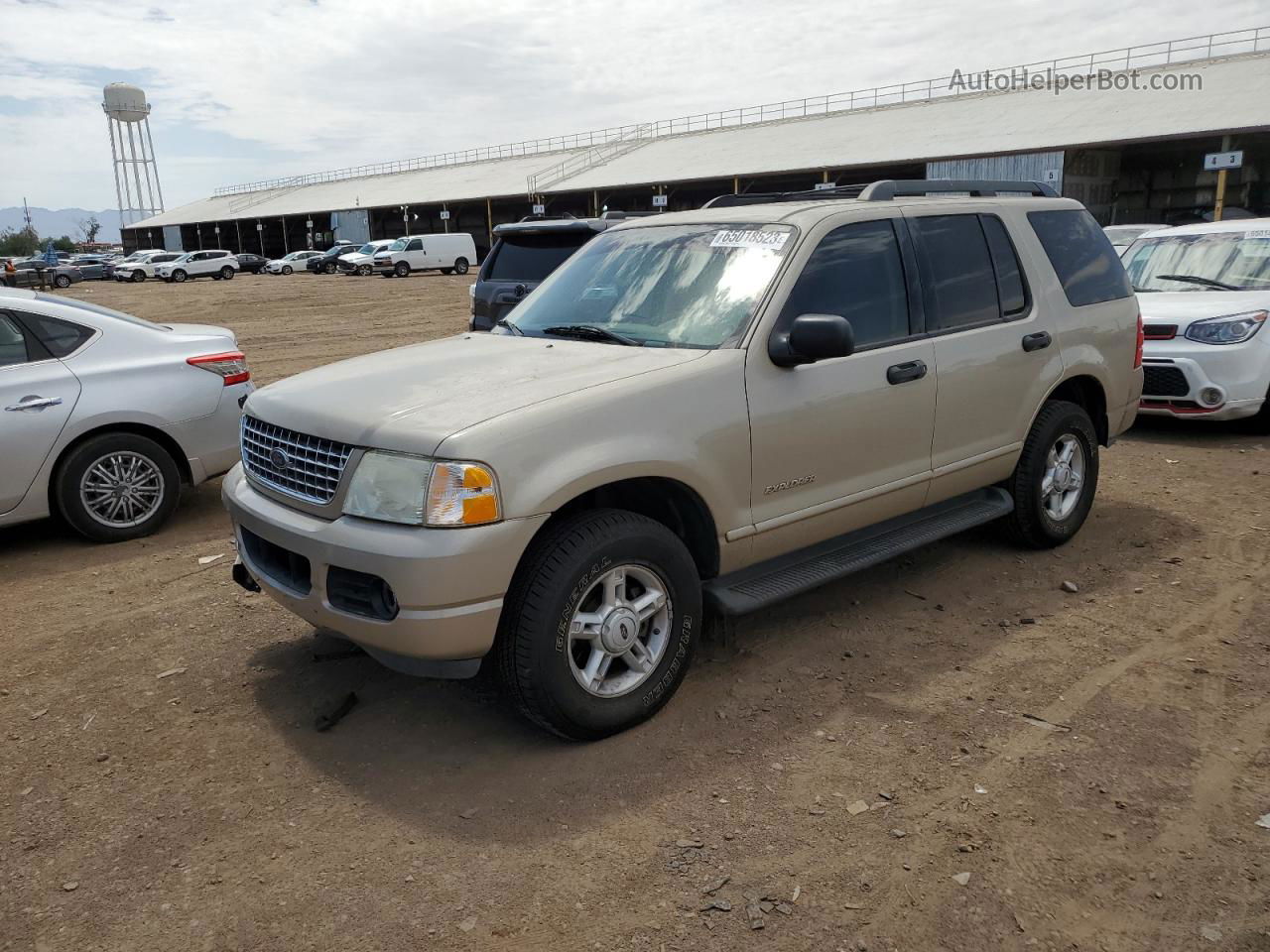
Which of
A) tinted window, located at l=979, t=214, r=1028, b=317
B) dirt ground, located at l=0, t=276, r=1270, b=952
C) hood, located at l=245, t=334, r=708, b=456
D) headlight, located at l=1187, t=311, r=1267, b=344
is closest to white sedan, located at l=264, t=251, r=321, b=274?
headlight, located at l=1187, t=311, r=1267, b=344

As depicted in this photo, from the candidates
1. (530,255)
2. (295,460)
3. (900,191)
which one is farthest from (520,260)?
(295,460)

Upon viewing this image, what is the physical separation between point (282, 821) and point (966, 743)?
2.38 metres

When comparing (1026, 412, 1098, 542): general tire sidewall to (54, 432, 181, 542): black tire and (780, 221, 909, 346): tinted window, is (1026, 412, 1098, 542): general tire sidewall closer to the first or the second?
(780, 221, 909, 346): tinted window

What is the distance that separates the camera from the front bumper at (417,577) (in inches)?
128

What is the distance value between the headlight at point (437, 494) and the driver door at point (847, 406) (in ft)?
3.91

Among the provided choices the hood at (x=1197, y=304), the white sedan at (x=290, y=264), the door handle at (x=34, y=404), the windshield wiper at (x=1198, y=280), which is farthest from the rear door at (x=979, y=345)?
the white sedan at (x=290, y=264)

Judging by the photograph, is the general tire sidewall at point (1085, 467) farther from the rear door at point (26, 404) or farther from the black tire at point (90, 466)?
the rear door at point (26, 404)

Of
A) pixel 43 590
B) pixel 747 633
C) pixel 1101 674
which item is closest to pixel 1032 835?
pixel 1101 674

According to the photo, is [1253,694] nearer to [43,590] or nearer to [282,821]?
[282,821]

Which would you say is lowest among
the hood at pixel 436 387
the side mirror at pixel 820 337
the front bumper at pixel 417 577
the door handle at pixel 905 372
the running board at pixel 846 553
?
the running board at pixel 846 553

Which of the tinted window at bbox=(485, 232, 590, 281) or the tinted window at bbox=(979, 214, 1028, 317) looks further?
the tinted window at bbox=(485, 232, 590, 281)

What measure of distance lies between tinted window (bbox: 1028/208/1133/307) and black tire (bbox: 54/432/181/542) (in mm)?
→ 5406

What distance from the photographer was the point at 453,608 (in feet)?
10.8

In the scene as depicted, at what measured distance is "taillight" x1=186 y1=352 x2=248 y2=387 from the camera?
666 cm
